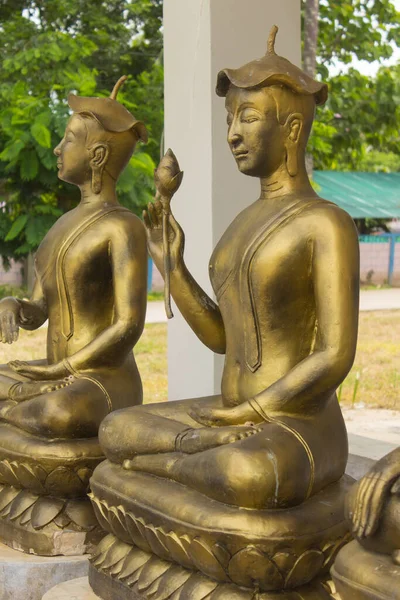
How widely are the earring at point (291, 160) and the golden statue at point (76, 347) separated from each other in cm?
78

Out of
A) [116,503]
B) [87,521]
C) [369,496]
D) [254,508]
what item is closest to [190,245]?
[87,521]

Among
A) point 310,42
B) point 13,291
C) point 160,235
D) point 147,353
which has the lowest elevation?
point 147,353

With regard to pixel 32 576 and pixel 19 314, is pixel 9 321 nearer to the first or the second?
pixel 19 314

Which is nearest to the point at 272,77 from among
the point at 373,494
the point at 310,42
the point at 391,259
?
the point at 373,494

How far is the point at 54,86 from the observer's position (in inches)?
360

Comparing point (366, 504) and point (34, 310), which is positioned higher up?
point (34, 310)

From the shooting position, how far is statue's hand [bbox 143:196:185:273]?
303 cm

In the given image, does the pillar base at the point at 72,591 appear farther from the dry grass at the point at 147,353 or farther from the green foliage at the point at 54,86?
the green foliage at the point at 54,86

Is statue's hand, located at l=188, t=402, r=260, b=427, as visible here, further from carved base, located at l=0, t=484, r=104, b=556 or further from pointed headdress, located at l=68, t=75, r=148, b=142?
pointed headdress, located at l=68, t=75, r=148, b=142

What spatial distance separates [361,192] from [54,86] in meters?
8.18

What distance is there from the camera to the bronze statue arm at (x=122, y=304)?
3.41m

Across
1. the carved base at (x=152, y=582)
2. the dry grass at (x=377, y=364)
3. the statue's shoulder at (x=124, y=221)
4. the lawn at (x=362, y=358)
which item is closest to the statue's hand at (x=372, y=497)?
the carved base at (x=152, y=582)

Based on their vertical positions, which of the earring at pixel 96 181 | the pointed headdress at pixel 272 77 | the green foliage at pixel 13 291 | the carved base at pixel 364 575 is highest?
the pointed headdress at pixel 272 77

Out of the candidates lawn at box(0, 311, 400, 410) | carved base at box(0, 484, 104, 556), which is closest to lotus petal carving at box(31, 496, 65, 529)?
carved base at box(0, 484, 104, 556)
